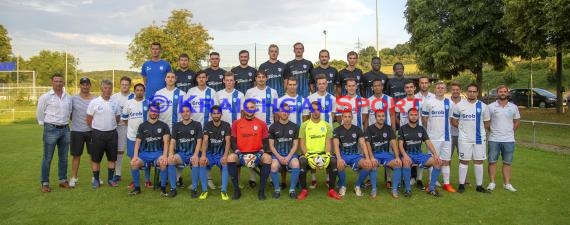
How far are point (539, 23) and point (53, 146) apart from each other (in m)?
15.5

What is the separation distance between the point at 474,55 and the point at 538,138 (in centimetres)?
779

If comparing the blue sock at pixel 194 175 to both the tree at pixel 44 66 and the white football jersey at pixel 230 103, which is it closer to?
the white football jersey at pixel 230 103

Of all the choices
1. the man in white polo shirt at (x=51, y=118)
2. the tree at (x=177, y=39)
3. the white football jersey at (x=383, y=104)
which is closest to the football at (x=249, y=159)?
the white football jersey at (x=383, y=104)

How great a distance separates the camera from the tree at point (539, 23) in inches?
530

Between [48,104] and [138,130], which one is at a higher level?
[48,104]

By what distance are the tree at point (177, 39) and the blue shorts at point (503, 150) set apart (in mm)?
20901

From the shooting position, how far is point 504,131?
6.92m

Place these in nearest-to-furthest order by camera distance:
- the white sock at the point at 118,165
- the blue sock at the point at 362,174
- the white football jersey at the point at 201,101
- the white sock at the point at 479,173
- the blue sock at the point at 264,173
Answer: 1. the blue sock at the point at 264,173
2. the blue sock at the point at 362,174
3. the white sock at the point at 479,173
4. the white football jersey at the point at 201,101
5. the white sock at the point at 118,165

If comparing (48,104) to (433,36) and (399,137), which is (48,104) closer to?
(399,137)

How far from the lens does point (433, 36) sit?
21.5 meters

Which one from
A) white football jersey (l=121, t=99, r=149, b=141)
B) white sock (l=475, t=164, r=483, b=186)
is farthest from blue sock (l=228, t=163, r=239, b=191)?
white sock (l=475, t=164, r=483, b=186)

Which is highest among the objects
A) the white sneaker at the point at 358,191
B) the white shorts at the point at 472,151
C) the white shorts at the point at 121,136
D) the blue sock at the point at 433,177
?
the white shorts at the point at 121,136

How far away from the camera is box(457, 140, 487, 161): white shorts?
22.6 ft

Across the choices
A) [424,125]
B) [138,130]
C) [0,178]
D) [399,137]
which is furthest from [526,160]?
[0,178]
